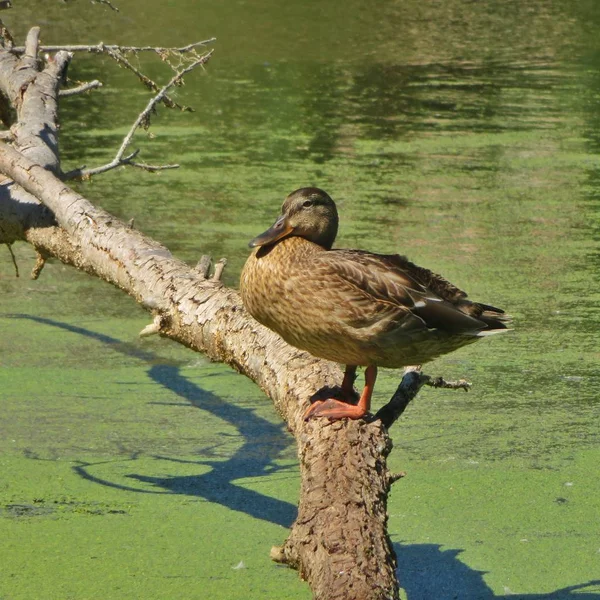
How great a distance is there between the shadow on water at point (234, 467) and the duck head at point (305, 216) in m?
1.05

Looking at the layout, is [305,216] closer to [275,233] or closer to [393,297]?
[275,233]

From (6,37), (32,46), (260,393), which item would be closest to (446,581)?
(260,393)

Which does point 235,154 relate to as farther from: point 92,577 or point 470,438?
point 92,577

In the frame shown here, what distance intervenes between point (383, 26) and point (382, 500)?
10.5 meters

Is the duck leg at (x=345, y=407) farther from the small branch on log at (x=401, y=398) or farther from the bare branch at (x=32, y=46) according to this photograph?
the bare branch at (x=32, y=46)

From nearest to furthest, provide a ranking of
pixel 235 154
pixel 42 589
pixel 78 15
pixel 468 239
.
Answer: pixel 42 589, pixel 468 239, pixel 235 154, pixel 78 15

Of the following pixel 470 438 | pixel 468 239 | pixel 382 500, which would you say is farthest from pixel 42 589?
pixel 468 239

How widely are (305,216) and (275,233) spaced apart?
0.09 m

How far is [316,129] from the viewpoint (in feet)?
Answer: 27.3

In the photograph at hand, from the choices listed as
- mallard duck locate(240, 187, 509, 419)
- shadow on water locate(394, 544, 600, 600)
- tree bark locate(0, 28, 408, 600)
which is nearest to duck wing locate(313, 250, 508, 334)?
mallard duck locate(240, 187, 509, 419)

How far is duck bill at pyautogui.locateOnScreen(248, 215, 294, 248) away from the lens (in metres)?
2.69

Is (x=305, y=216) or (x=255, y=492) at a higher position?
(x=305, y=216)

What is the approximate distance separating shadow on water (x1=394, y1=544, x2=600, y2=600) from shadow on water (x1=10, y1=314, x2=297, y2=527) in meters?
0.42

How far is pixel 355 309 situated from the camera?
8.25ft
